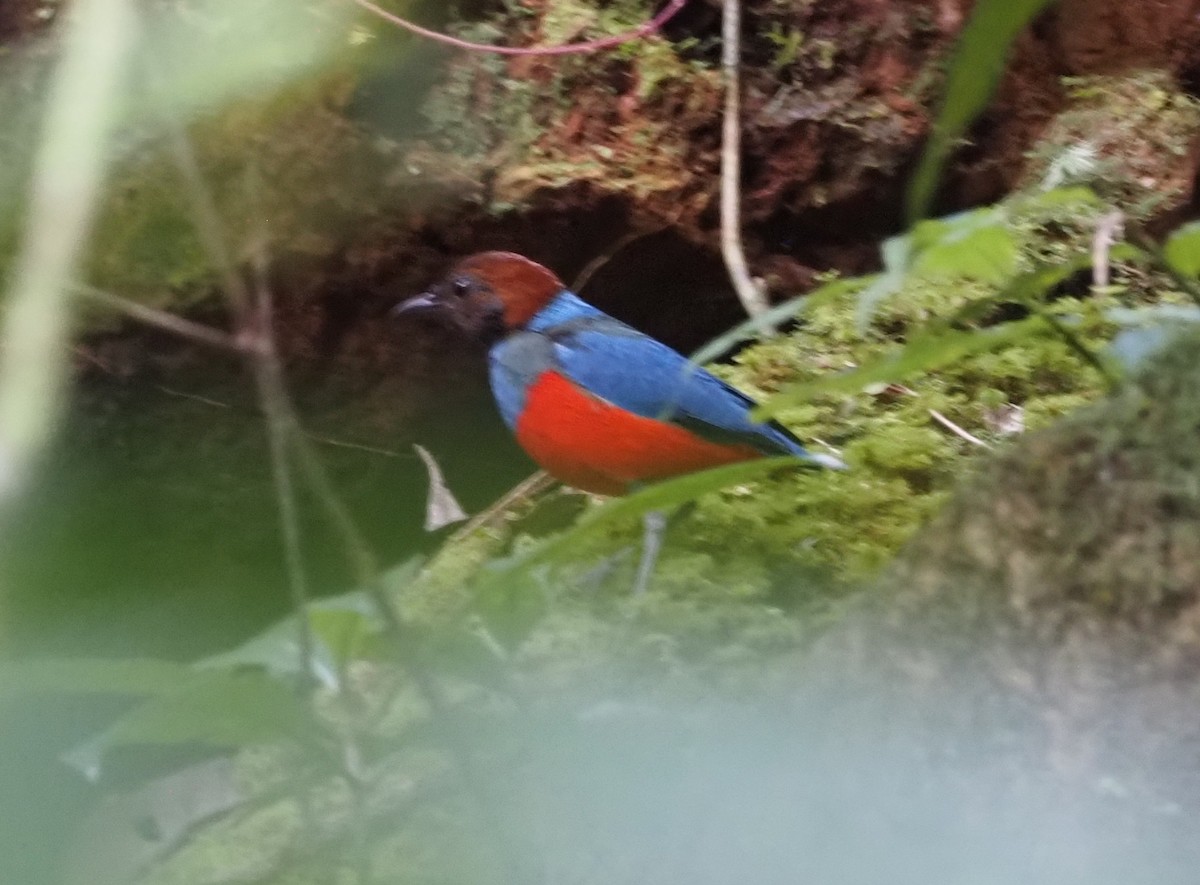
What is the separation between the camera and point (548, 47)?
137 centimetres

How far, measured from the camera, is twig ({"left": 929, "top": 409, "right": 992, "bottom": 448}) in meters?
0.96

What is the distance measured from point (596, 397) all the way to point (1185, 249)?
544 mm

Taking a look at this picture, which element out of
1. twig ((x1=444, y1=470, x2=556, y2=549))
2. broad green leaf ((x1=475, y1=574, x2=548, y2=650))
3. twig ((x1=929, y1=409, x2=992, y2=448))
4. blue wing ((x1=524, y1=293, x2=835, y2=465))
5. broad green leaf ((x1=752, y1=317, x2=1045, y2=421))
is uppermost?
broad green leaf ((x1=752, y1=317, x2=1045, y2=421))

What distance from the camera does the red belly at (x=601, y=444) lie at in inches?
38.1

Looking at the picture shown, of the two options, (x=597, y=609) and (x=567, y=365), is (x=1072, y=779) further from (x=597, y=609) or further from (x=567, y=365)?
(x=567, y=365)

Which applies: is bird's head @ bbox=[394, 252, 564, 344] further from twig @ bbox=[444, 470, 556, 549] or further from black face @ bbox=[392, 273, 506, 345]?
twig @ bbox=[444, 470, 556, 549]

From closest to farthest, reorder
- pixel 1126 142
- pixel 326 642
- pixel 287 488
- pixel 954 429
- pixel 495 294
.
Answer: pixel 326 642
pixel 287 488
pixel 954 429
pixel 495 294
pixel 1126 142

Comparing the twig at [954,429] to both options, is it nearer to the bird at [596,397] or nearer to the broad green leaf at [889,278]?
the bird at [596,397]

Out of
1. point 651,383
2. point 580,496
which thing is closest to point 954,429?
point 651,383

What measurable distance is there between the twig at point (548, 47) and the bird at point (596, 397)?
0.35 meters

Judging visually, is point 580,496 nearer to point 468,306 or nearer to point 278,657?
point 468,306

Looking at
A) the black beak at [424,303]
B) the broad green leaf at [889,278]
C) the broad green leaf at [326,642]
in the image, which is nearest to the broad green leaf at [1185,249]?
the broad green leaf at [889,278]

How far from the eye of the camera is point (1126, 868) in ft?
1.63

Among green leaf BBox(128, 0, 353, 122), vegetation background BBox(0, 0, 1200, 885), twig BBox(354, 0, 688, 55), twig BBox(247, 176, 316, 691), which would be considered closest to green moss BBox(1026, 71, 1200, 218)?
vegetation background BBox(0, 0, 1200, 885)
